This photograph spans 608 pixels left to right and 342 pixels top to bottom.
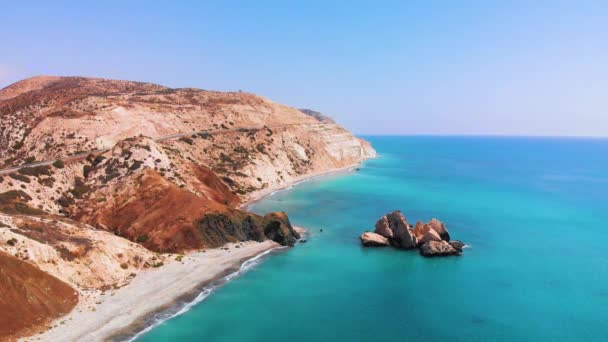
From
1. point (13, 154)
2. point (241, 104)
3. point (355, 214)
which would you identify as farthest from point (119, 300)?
point (241, 104)

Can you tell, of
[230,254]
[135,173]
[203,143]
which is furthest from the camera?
[203,143]

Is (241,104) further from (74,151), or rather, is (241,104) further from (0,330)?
(0,330)

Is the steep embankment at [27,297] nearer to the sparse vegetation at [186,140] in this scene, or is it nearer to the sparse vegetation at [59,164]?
the sparse vegetation at [59,164]

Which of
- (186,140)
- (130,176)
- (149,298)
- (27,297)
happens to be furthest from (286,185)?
(27,297)

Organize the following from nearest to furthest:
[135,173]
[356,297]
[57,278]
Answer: [57,278]
[356,297]
[135,173]

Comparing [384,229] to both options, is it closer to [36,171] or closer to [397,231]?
[397,231]
